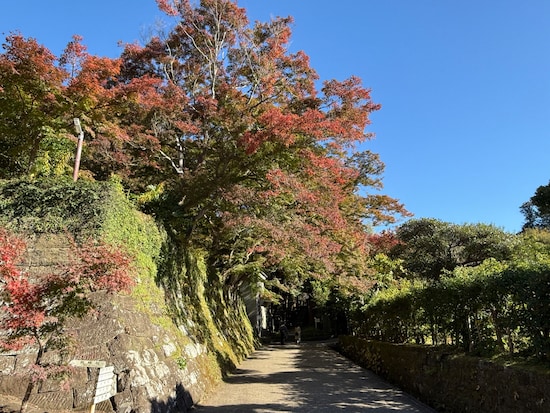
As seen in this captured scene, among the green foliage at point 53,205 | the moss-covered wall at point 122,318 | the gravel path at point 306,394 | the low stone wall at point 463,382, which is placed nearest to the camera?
the low stone wall at point 463,382

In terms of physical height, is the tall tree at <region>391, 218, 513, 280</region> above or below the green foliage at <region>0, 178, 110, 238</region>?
above

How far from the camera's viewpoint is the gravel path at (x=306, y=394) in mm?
7160

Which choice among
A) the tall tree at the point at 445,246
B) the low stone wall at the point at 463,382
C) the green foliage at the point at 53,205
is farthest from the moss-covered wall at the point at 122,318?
the tall tree at the point at 445,246

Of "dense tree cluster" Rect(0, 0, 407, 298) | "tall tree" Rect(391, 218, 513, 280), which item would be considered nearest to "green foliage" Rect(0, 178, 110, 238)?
"dense tree cluster" Rect(0, 0, 407, 298)

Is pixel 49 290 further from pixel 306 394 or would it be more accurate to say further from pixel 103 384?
pixel 306 394

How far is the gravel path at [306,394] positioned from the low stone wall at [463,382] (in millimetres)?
364

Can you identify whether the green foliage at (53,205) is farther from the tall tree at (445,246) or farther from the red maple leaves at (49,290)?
the tall tree at (445,246)

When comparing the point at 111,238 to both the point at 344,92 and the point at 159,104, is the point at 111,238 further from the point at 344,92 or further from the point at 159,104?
the point at 344,92

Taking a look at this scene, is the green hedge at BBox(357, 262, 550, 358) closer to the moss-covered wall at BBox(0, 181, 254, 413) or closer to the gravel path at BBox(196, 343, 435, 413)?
the gravel path at BBox(196, 343, 435, 413)

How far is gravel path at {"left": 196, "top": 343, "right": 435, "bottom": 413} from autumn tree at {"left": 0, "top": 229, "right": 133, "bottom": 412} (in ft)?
11.6

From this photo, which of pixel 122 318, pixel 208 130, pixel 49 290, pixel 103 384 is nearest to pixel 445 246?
pixel 208 130

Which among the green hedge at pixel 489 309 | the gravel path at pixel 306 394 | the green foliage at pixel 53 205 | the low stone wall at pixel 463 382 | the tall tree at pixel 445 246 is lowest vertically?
the gravel path at pixel 306 394

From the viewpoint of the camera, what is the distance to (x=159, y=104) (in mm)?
11641

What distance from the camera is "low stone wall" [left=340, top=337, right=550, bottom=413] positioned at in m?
4.94
